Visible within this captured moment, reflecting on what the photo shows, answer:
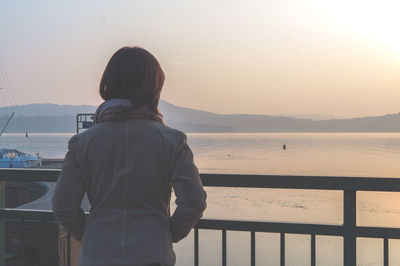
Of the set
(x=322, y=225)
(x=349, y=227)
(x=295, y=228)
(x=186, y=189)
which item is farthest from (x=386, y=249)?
(x=186, y=189)

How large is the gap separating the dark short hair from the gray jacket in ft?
0.36

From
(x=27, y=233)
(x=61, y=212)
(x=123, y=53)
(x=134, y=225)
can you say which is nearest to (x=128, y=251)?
(x=134, y=225)

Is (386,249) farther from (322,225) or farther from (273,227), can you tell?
(273,227)

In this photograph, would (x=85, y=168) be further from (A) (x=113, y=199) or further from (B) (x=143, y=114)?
(B) (x=143, y=114)

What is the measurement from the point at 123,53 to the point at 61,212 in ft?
2.35

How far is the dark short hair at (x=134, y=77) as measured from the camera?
1.53 metres

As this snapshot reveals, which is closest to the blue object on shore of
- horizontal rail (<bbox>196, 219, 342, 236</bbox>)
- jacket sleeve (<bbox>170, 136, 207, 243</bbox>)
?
horizontal rail (<bbox>196, 219, 342, 236</bbox>)

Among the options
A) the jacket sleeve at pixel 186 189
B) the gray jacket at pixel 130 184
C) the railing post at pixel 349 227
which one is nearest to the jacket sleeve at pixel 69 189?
the gray jacket at pixel 130 184

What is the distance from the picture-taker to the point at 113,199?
1.48 meters

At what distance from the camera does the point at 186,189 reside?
4.91 feet

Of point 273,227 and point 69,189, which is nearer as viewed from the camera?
point 69,189

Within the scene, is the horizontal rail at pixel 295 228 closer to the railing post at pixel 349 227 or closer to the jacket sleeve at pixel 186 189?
the railing post at pixel 349 227

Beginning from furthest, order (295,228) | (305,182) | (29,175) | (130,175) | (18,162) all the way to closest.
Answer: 1. (18,162)
2. (29,175)
3. (295,228)
4. (305,182)
5. (130,175)

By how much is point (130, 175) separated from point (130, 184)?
0.12 ft
